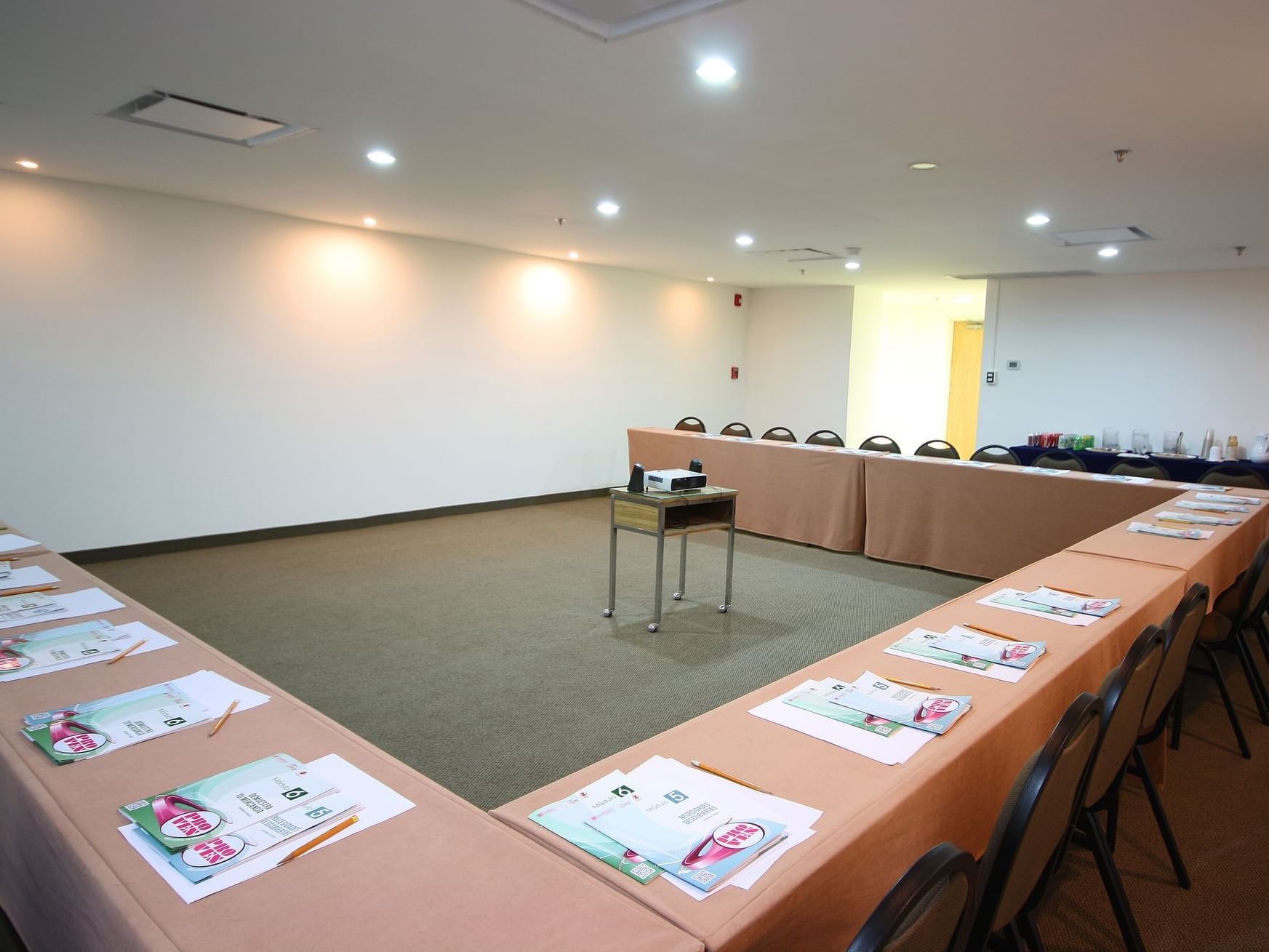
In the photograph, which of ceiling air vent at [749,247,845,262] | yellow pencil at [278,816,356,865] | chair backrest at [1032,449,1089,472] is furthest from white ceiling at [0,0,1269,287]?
yellow pencil at [278,816,356,865]

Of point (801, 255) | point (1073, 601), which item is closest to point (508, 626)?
point (1073, 601)

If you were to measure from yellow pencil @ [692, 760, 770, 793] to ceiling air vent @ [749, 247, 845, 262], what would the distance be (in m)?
6.39

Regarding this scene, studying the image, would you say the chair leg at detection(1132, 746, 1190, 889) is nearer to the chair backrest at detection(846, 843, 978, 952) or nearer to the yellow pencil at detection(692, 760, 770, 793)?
the yellow pencil at detection(692, 760, 770, 793)

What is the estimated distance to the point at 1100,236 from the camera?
594 centimetres

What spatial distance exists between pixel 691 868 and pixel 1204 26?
2855 mm

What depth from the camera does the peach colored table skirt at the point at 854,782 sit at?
3.60 ft

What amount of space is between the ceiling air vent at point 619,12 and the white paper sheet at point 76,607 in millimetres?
2130

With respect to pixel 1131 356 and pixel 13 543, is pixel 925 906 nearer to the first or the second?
pixel 13 543

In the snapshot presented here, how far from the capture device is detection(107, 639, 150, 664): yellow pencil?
6.10 feet

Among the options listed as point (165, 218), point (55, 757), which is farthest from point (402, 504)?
point (55, 757)

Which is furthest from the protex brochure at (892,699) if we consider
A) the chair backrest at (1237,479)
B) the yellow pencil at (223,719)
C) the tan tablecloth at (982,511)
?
the chair backrest at (1237,479)

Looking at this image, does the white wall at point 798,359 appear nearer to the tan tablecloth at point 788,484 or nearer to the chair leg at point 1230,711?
the tan tablecloth at point 788,484

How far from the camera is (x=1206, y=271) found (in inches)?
300

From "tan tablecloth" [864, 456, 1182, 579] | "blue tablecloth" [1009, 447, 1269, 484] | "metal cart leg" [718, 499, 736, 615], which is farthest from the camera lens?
"blue tablecloth" [1009, 447, 1269, 484]
